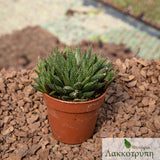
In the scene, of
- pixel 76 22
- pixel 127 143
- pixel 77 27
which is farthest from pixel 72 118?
pixel 76 22

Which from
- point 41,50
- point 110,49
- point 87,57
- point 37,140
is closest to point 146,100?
point 87,57

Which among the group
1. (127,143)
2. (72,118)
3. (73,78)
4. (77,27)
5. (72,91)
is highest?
(73,78)

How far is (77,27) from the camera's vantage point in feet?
29.1

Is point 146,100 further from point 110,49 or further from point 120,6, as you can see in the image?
point 120,6

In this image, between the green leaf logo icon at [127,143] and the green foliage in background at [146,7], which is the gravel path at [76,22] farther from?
the green leaf logo icon at [127,143]

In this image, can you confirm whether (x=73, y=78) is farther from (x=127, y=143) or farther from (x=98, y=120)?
(x=127, y=143)

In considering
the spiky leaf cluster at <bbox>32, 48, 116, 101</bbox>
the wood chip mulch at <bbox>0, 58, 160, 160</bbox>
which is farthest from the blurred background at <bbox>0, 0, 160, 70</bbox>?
the spiky leaf cluster at <bbox>32, 48, 116, 101</bbox>

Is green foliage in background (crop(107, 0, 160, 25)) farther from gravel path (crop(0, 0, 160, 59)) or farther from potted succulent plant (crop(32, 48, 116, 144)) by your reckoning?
potted succulent plant (crop(32, 48, 116, 144))

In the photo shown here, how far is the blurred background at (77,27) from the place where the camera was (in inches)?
288

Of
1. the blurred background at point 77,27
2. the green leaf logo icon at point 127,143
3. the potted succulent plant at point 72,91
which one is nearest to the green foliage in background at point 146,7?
the blurred background at point 77,27

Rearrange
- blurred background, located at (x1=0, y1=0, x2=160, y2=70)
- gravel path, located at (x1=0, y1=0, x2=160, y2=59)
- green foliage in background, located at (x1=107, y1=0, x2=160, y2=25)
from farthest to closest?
1. green foliage in background, located at (x1=107, y1=0, x2=160, y2=25)
2. gravel path, located at (x1=0, y1=0, x2=160, y2=59)
3. blurred background, located at (x1=0, y1=0, x2=160, y2=70)

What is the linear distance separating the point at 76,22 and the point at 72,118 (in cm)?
696

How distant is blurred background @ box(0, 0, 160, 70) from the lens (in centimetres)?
732

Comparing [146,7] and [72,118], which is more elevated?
[146,7]
